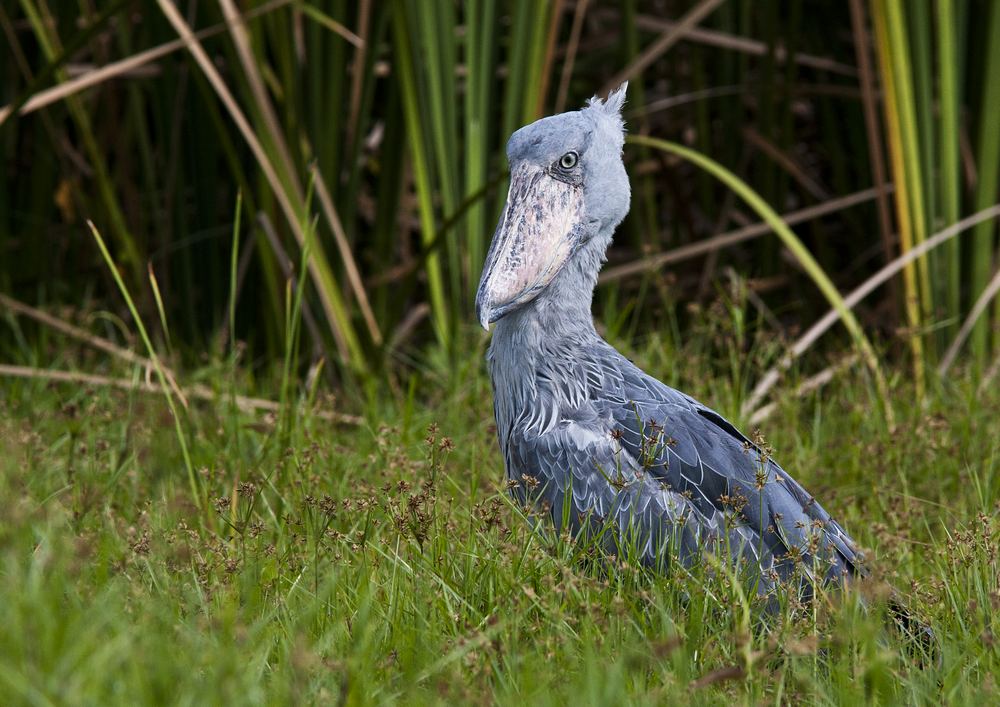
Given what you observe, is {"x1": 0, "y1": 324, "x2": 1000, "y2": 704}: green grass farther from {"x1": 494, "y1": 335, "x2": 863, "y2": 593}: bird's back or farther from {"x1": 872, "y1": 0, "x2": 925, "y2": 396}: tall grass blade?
{"x1": 872, "y1": 0, "x2": 925, "y2": 396}: tall grass blade

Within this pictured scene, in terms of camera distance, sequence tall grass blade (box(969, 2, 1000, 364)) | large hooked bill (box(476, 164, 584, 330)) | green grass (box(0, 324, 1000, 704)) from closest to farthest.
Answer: green grass (box(0, 324, 1000, 704))
large hooked bill (box(476, 164, 584, 330))
tall grass blade (box(969, 2, 1000, 364))

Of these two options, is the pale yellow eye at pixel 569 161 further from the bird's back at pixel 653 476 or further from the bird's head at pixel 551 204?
the bird's back at pixel 653 476

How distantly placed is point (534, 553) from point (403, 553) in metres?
0.29

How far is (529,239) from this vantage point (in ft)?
Result: 10.0

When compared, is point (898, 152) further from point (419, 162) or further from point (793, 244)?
point (419, 162)

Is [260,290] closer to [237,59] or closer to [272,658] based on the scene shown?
[237,59]

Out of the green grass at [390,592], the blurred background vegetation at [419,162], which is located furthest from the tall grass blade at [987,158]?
the green grass at [390,592]

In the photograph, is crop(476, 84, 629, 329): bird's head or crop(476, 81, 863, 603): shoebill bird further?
crop(476, 84, 629, 329): bird's head

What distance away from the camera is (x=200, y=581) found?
2436mm

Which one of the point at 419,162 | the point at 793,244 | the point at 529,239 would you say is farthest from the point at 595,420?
the point at 419,162

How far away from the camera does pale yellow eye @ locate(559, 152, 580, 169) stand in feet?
10.3

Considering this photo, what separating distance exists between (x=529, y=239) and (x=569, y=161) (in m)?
0.23

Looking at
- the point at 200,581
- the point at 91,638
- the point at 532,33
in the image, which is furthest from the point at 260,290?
the point at 91,638

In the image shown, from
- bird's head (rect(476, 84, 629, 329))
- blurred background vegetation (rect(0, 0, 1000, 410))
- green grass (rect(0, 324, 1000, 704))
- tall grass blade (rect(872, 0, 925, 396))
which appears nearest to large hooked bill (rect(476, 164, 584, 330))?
bird's head (rect(476, 84, 629, 329))
